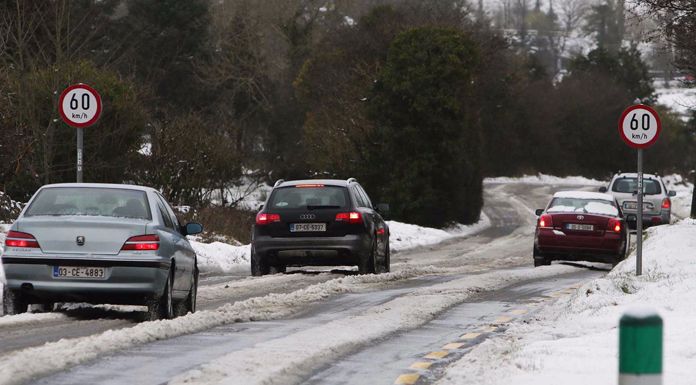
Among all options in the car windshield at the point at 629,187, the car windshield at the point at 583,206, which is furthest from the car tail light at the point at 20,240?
the car windshield at the point at 629,187

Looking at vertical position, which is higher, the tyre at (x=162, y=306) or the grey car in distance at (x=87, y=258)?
the grey car in distance at (x=87, y=258)

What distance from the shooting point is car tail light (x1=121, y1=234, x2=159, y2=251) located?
1253 centimetres

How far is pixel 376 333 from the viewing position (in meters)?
12.0

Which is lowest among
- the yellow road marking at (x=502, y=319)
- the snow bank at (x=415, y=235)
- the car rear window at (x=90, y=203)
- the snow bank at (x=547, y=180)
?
the snow bank at (x=415, y=235)

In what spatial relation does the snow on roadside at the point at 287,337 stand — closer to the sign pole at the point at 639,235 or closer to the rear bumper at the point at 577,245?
the sign pole at the point at 639,235

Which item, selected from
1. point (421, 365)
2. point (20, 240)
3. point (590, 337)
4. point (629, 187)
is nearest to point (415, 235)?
point (629, 187)

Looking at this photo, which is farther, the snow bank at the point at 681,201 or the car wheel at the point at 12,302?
the snow bank at the point at 681,201

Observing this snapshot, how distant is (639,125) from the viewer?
1859 centimetres

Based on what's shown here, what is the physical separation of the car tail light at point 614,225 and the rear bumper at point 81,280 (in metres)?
14.6

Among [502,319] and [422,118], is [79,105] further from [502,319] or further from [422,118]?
[422,118]

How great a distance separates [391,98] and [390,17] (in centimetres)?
1270

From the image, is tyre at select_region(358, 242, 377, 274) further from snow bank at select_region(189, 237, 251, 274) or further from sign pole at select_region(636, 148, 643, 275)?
sign pole at select_region(636, 148, 643, 275)

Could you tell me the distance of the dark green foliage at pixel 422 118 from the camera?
43938 millimetres

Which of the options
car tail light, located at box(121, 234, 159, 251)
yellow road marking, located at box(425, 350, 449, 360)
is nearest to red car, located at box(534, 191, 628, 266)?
car tail light, located at box(121, 234, 159, 251)
